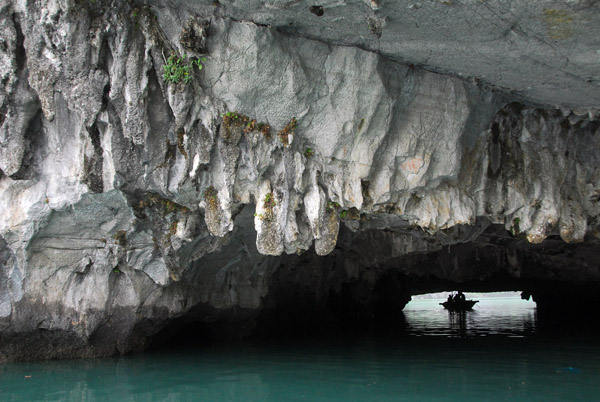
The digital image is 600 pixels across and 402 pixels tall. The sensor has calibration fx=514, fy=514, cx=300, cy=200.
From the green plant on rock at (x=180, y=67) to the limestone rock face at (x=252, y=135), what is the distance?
0.11 ft

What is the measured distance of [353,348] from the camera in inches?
552

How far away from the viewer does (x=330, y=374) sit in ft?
33.4

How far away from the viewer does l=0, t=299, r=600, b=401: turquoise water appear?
8.51 meters

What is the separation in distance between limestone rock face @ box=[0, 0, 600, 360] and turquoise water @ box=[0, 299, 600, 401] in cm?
167

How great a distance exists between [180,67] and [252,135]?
1642mm

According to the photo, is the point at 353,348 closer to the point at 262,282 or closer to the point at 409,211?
the point at 262,282

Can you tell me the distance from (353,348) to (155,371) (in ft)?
18.2

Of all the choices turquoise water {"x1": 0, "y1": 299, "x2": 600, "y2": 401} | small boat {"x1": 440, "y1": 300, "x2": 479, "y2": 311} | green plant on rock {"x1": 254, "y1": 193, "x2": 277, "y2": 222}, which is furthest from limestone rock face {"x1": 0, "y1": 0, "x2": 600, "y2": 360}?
small boat {"x1": 440, "y1": 300, "x2": 479, "y2": 311}

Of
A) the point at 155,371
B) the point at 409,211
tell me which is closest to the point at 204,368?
the point at 155,371

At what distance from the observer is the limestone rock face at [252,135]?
7652mm

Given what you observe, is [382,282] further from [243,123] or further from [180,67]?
[180,67]

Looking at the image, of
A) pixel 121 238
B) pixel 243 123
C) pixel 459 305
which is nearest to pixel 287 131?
pixel 243 123

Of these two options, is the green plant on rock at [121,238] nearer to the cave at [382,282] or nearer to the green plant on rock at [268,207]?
the cave at [382,282]

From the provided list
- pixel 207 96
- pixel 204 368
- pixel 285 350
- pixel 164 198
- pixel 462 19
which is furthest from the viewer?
pixel 285 350
